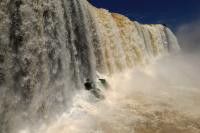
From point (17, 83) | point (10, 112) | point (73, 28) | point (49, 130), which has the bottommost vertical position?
point (49, 130)

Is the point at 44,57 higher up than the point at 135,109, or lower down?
higher up

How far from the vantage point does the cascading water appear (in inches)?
306

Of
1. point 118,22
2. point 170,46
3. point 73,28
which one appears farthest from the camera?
point 170,46

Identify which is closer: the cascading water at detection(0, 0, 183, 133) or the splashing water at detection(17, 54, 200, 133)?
the cascading water at detection(0, 0, 183, 133)

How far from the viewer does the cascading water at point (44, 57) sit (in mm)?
7782

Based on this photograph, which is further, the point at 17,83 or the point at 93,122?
the point at 93,122

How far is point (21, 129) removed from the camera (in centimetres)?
791

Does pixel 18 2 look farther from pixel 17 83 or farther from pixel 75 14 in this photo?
pixel 75 14

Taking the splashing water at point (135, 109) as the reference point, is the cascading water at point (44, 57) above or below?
above

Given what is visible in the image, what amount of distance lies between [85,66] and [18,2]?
14.7 ft

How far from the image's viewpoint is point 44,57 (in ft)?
29.9

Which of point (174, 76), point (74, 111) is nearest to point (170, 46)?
point (174, 76)

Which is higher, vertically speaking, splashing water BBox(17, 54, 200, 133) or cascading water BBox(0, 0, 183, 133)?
cascading water BBox(0, 0, 183, 133)

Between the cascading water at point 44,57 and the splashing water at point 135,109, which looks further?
the splashing water at point 135,109
